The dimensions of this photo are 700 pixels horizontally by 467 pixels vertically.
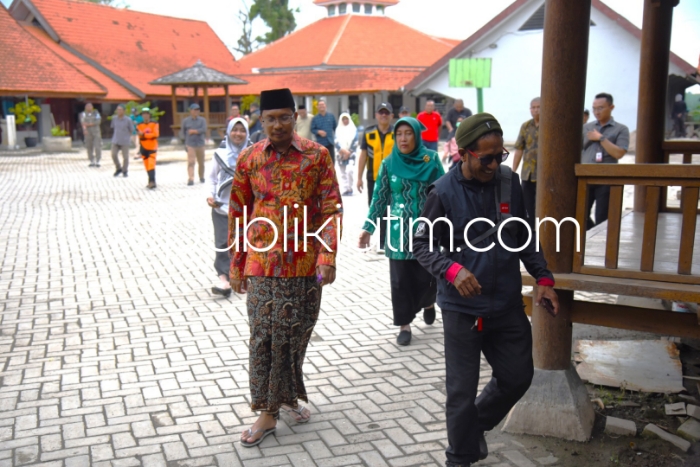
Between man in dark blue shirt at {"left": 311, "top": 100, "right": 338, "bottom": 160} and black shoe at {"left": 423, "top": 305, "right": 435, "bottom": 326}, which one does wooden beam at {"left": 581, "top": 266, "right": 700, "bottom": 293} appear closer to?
black shoe at {"left": 423, "top": 305, "right": 435, "bottom": 326}

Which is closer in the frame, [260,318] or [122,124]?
[260,318]

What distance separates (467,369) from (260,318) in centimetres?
117

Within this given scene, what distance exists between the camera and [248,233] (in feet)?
13.3

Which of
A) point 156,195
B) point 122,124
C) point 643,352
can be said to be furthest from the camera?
point 122,124

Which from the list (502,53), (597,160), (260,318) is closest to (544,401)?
(260,318)

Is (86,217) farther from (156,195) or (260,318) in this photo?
(260,318)

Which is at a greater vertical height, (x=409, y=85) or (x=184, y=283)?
(x=409, y=85)

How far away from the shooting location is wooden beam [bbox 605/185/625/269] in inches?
155

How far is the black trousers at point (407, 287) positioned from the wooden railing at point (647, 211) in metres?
1.66

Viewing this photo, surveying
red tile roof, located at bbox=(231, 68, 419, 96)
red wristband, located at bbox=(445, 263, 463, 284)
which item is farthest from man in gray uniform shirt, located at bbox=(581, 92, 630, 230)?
red tile roof, located at bbox=(231, 68, 419, 96)

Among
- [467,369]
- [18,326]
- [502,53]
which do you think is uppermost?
[502,53]

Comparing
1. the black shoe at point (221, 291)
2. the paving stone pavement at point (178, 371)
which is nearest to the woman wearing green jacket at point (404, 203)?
the paving stone pavement at point (178, 371)

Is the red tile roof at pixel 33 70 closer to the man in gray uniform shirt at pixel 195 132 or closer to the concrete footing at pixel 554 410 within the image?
the man in gray uniform shirt at pixel 195 132

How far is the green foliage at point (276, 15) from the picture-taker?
2279 inches
